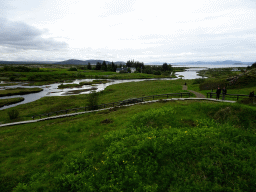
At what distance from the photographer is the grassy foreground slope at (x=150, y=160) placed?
5.96 metres

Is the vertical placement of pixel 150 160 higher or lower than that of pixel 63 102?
higher

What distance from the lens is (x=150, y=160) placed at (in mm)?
7316

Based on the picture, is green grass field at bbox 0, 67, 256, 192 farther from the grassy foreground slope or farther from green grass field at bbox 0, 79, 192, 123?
green grass field at bbox 0, 79, 192, 123

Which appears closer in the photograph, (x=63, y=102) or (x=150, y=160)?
(x=150, y=160)

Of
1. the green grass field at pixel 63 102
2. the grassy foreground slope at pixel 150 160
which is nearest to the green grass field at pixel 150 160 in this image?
the grassy foreground slope at pixel 150 160

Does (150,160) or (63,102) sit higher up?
(150,160)

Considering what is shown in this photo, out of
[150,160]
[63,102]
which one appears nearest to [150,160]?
[150,160]

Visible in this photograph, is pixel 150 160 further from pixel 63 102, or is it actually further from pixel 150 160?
pixel 63 102

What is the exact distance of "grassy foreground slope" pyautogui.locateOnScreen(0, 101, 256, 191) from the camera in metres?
5.96

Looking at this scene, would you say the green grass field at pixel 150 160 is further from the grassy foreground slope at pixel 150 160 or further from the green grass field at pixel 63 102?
the green grass field at pixel 63 102

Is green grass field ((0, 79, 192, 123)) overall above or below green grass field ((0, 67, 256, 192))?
below

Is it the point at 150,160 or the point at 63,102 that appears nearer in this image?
the point at 150,160

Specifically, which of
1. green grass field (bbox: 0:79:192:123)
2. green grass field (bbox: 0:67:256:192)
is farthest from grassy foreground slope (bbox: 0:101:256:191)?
green grass field (bbox: 0:79:192:123)

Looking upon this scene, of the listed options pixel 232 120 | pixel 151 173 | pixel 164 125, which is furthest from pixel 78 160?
pixel 232 120
